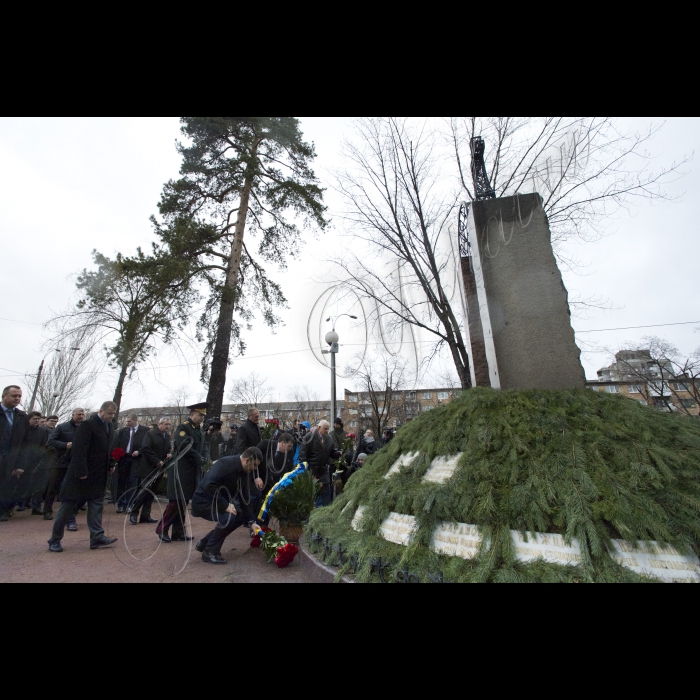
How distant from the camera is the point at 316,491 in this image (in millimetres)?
6473

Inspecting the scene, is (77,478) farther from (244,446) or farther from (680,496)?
(680,496)

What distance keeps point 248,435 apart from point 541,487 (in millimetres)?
5262

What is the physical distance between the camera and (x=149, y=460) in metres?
7.52

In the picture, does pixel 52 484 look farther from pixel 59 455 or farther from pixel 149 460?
pixel 149 460

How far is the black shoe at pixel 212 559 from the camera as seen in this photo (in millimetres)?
5109

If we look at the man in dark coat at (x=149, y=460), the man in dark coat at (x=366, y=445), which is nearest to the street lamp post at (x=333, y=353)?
the man in dark coat at (x=366, y=445)

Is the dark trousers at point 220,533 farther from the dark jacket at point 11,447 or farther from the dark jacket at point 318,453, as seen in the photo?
the dark jacket at point 11,447

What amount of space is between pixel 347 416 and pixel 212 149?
2173 inches

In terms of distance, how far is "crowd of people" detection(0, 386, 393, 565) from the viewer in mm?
5414

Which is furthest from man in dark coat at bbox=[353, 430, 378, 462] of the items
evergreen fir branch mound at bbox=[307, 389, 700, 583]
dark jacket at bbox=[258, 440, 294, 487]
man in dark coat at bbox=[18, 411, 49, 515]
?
man in dark coat at bbox=[18, 411, 49, 515]

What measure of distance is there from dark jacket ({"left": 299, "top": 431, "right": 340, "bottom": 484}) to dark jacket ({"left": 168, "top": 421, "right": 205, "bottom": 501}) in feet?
6.25

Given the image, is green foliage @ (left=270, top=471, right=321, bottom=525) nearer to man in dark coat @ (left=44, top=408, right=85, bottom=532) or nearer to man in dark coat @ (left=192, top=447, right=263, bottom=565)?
man in dark coat @ (left=192, top=447, right=263, bottom=565)

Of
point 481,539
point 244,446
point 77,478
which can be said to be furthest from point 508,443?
point 77,478

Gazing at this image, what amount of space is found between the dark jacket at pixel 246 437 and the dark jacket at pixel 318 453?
88cm
